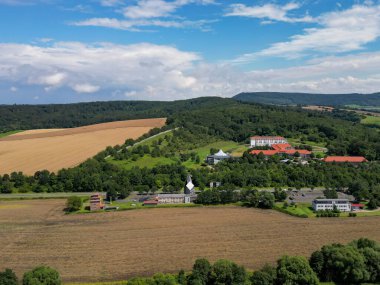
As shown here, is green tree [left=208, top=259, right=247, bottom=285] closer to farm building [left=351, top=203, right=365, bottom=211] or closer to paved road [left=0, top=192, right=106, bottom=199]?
farm building [left=351, top=203, right=365, bottom=211]

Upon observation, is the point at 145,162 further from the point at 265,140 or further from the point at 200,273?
the point at 200,273

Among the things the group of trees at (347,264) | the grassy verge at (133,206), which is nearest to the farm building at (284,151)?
the grassy verge at (133,206)

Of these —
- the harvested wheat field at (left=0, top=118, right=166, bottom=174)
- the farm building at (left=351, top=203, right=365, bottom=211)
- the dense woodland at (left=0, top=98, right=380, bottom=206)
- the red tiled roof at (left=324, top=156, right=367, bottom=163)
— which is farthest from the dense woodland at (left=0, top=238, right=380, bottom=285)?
the red tiled roof at (left=324, top=156, right=367, bottom=163)

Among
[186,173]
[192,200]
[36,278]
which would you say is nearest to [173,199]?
[192,200]

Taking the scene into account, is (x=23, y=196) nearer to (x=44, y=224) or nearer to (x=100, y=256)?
(x=44, y=224)

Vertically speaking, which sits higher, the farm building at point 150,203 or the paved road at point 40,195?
the paved road at point 40,195

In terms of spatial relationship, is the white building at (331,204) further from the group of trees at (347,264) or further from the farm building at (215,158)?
the farm building at (215,158)
